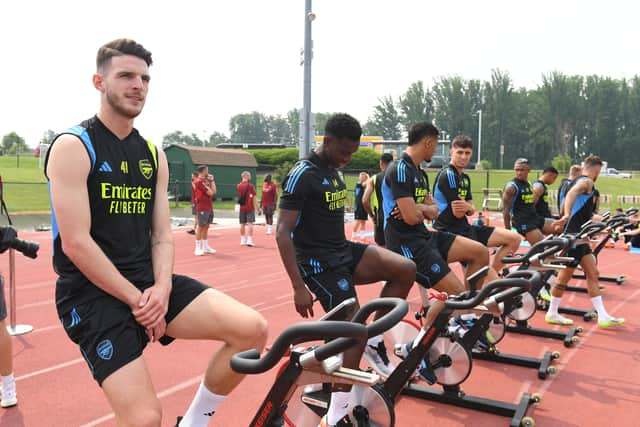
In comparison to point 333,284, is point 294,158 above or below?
above

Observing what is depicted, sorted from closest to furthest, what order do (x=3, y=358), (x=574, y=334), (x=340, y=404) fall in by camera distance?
(x=340, y=404) → (x=3, y=358) → (x=574, y=334)

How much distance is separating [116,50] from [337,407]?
2080mm

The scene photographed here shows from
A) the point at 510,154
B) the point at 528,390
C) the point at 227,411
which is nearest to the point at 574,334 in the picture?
the point at 528,390

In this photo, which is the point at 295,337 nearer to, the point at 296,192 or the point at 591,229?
the point at 296,192

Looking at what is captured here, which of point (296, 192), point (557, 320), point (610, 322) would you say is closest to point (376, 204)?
point (557, 320)

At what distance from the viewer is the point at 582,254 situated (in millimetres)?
6195

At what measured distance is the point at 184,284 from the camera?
245 cm

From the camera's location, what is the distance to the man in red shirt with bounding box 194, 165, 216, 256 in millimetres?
12180

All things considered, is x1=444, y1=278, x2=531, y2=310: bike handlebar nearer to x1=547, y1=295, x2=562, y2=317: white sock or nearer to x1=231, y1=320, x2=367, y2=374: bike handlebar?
x1=231, y1=320, x2=367, y2=374: bike handlebar

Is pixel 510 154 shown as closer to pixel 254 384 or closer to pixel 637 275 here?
pixel 637 275

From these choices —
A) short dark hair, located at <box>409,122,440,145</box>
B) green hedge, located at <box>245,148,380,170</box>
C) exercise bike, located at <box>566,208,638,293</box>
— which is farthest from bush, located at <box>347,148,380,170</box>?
short dark hair, located at <box>409,122,440,145</box>

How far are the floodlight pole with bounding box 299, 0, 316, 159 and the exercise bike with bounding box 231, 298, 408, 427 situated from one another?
29.2ft

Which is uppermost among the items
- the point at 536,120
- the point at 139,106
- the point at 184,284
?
the point at 536,120

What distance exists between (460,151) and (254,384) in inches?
115
